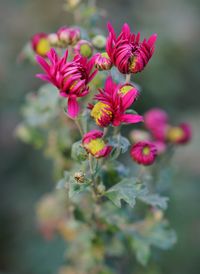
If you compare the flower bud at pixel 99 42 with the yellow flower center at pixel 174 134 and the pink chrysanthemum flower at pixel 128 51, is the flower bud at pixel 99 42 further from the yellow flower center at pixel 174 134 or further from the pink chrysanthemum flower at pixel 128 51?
the yellow flower center at pixel 174 134

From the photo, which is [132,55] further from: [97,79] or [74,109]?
[97,79]

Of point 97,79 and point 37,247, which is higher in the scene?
point 97,79

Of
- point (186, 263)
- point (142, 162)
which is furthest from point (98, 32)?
point (186, 263)

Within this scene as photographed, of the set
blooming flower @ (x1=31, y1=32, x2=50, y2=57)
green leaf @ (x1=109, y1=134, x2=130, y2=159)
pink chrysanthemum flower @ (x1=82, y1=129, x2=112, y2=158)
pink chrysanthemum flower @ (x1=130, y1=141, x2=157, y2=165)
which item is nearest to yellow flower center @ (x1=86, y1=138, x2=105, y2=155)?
pink chrysanthemum flower @ (x1=82, y1=129, x2=112, y2=158)

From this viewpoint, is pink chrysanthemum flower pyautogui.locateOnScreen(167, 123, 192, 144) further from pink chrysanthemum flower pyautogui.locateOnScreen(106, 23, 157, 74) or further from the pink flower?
pink chrysanthemum flower pyautogui.locateOnScreen(106, 23, 157, 74)

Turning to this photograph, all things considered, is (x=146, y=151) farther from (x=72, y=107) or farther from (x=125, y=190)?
(x=72, y=107)

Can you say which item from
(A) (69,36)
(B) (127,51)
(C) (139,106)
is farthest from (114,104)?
(C) (139,106)
